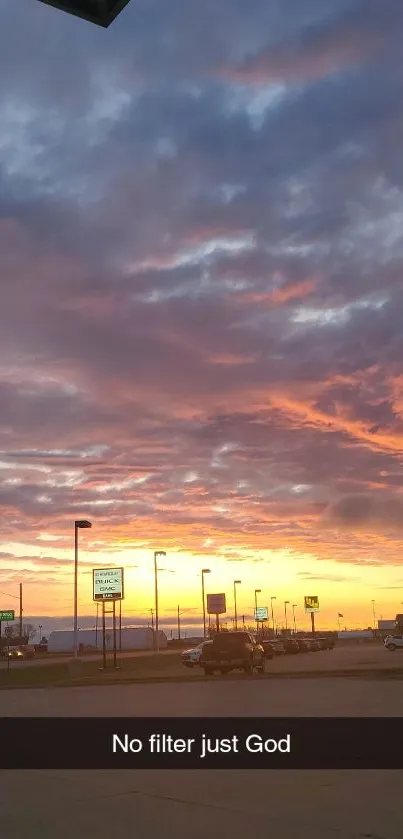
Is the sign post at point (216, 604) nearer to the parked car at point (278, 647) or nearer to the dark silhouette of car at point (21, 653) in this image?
the parked car at point (278, 647)

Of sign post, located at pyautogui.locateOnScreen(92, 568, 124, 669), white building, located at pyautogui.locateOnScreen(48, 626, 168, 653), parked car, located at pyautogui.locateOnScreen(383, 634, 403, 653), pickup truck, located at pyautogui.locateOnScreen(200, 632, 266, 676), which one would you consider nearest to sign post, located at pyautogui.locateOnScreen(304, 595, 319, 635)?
white building, located at pyautogui.locateOnScreen(48, 626, 168, 653)

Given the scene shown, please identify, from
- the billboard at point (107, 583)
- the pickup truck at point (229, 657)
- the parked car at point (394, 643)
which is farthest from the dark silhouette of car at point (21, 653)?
the pickup truck at point (229, 657)

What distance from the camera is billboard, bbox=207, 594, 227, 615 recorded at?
9969 cm

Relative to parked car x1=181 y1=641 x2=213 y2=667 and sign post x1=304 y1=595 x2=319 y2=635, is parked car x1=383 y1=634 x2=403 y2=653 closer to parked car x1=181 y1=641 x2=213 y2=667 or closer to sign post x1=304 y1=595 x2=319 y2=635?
parked car x1=181 y1=641 x2=213 y2=667

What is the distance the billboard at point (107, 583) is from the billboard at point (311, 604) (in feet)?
349

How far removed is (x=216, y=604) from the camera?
100688 mm

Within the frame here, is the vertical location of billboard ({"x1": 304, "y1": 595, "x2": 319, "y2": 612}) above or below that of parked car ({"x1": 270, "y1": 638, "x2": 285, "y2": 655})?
above

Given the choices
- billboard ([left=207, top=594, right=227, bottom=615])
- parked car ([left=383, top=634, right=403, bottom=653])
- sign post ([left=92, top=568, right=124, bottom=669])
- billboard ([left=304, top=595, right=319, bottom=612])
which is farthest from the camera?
billboard ([left=304, top=595, right=319, bottom=612])

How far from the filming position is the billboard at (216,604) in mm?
99688

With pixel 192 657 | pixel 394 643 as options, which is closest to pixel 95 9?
pixel 192 657

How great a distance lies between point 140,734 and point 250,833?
682 cm

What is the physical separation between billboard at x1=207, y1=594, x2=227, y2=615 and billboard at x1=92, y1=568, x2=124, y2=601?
42.3 metres

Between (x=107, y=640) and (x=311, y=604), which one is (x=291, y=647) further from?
(x=311, y=604)

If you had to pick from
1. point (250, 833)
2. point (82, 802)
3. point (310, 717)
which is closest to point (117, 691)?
point (310, 717)
